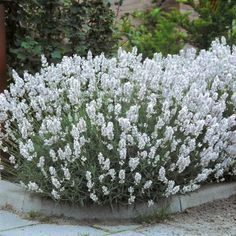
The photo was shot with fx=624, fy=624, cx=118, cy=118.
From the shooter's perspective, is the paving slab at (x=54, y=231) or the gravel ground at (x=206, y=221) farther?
the gravel ground at (x=206, y=221)

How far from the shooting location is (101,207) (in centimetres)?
544

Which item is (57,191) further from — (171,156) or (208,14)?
(208,14)

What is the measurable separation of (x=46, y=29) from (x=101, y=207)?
8.37ft

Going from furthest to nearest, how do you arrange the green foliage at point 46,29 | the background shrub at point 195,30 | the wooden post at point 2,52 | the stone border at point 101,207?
the background shrub at point 195,30 → the green foliage at point 46,29 → the wooden post at point 2,52 → the stone border at point 101,207

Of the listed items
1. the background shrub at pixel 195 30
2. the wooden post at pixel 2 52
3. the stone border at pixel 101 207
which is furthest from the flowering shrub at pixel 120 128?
the background shrub at pixel 195 30

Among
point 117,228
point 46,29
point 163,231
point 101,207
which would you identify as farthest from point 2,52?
point 163,231

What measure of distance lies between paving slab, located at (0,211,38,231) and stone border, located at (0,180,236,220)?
0.47 feet

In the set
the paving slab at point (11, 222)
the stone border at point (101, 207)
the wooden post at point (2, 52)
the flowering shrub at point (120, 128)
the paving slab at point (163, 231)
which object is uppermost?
the wooden post at point (2, 52)

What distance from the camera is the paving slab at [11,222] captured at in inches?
209

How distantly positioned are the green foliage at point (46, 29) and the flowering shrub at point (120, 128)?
816mm

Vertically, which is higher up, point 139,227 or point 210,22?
point 210,22

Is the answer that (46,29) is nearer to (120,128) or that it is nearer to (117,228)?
(120,128)

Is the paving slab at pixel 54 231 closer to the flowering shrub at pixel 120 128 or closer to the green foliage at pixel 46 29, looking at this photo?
the flowering shrub at pixel 120 128

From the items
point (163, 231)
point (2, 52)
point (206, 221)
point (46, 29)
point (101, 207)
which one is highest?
point (46, 29)
